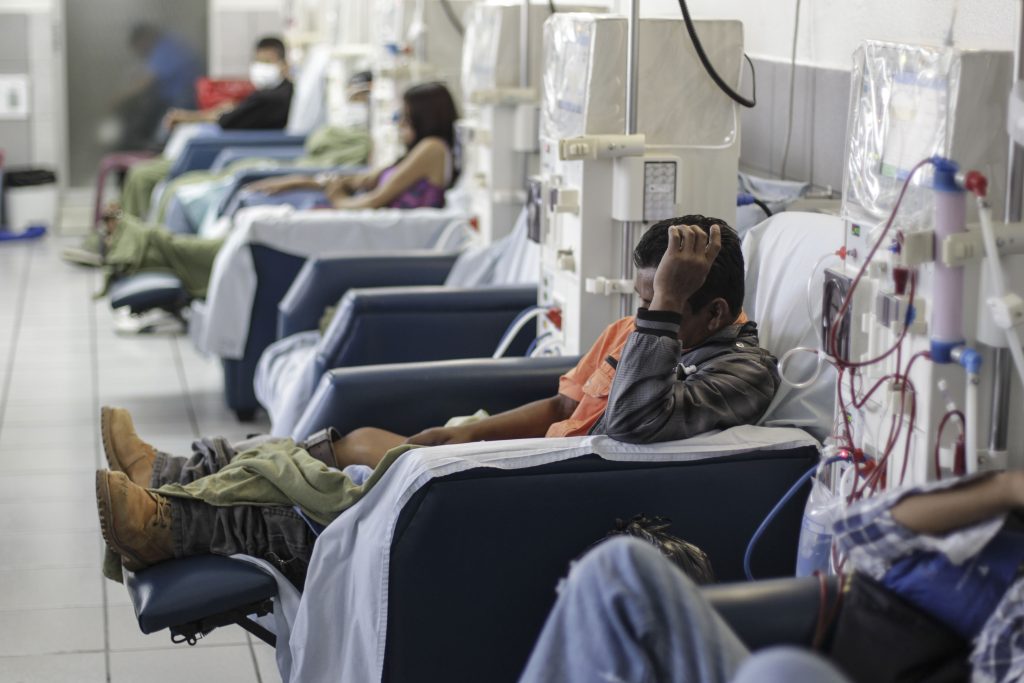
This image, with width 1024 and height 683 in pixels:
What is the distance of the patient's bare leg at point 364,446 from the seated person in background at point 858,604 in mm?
1015

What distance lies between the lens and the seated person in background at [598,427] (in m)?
2.15

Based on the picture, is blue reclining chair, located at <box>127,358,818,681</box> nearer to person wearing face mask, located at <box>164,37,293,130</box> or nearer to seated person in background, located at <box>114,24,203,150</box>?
person wearing face mask, located at <box>164,37,293,130</box>

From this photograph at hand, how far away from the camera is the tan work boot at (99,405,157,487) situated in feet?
8.27

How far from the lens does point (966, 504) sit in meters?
1.66

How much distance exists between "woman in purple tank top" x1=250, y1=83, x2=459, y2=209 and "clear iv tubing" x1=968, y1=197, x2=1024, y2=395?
10.4 feet

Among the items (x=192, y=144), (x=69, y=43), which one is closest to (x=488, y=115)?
(x=192, y=144)

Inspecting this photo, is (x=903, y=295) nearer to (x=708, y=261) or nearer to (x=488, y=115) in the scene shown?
(x=708, y=261)

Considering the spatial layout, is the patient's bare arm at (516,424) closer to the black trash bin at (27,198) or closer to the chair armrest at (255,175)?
the chair armrest at (255,175)

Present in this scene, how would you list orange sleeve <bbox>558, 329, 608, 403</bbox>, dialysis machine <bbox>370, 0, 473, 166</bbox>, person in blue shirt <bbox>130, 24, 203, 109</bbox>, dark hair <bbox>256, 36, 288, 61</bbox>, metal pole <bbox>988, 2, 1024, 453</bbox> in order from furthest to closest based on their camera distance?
person in blue shirt <bbox>130, 24, 203, 109</bbox>
dark hair <bbox>256, 36, 288, 61</bbox>
dialysis machine <bbox>370, 0, 473, 166</bbox>
orange sleeve <bbox>558, 329, 608, 403</bbox>
metal pole <bbox>988, 2, 1024, 453</bbox>

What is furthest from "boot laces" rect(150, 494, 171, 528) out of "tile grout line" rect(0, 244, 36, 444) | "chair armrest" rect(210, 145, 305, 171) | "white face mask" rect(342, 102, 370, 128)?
"chair armrest" rect(210, 145, 305, 171)

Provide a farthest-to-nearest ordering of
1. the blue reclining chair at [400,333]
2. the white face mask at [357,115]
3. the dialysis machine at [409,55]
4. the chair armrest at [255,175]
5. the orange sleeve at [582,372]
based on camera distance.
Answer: the white face mask at [357,115] < the chair armrest at [255,175] < the dialysis machine at [409,55] < the blue reclining chair at [400,333] < the orange sleeve at [582,372]

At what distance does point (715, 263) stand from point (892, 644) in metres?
0.83

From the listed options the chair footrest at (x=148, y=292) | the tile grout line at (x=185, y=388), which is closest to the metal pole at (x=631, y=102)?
the tile grout line at (x=185, y=388)

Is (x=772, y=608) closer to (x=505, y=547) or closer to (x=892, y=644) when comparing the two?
(x=892, y=644)
